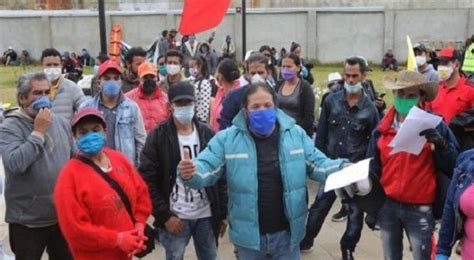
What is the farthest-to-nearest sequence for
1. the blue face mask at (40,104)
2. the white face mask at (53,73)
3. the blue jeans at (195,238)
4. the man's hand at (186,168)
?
1. the white face mask at (53,73)
2. the blue jeans at (195,238)
3. the blue face mask at (40,104)
4. the man's hand at (186,168)

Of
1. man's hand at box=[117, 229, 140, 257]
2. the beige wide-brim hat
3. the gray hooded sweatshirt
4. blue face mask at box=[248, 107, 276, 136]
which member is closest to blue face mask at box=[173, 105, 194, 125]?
blue face mask at box=[248, 107, 276, 136]

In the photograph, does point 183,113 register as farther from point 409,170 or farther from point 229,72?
point 229,72

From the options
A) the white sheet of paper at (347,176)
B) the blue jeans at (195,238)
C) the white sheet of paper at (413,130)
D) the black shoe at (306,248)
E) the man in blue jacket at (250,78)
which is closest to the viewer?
the white sheet of paper at (347,176)

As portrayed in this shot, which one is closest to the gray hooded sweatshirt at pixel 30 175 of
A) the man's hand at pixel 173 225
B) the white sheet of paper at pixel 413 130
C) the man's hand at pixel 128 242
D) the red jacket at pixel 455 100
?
the man's hand at pixel 173 225

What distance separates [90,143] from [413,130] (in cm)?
200

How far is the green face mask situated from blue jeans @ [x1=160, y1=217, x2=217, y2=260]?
1527 millimetres

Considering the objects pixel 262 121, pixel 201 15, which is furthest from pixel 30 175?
pixel 201 15

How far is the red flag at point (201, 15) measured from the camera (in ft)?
23.2

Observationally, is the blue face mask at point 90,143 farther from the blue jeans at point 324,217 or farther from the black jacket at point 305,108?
the black jacket at point 305,108

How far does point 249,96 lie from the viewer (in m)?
3.74

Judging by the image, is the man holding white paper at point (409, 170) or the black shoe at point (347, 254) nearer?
the man holding white paper at point (409, 170)

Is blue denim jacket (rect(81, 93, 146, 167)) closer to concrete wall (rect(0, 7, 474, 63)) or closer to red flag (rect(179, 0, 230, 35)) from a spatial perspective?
red flag (rect(179, 0, 230, 35))

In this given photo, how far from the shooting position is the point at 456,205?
3.35 meters

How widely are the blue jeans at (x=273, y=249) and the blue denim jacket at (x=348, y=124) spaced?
1.83 metres
